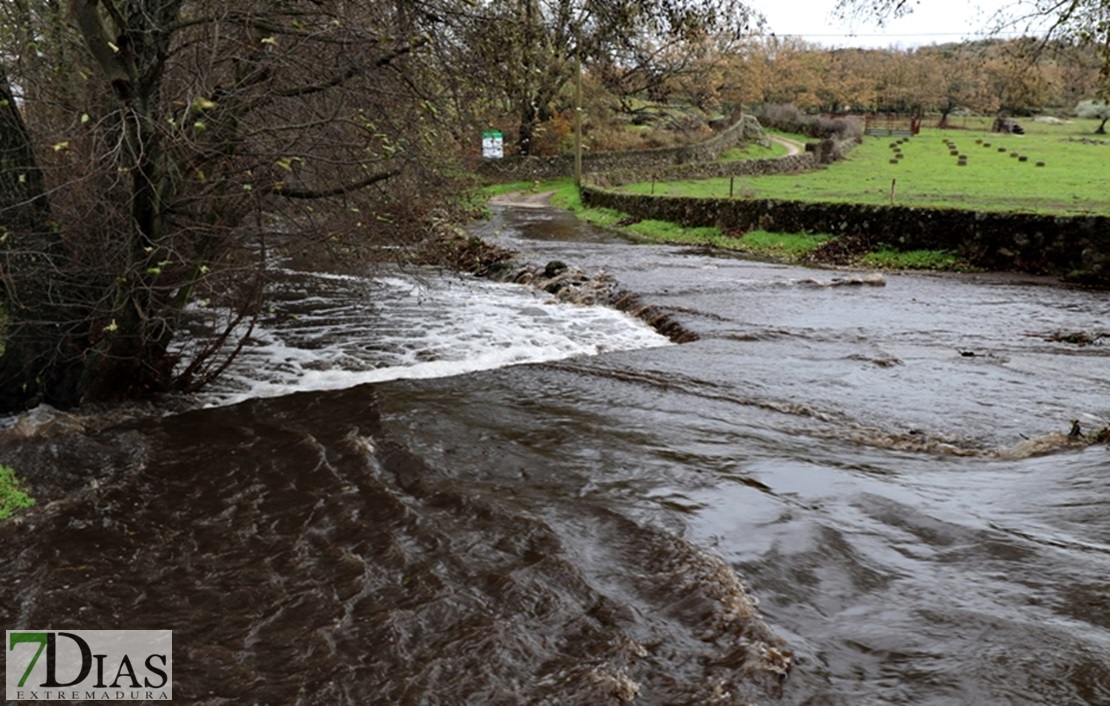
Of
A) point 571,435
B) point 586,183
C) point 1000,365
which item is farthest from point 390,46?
point 586,183

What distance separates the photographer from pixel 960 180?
108 feet

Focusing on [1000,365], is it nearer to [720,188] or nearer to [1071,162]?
[720,188]

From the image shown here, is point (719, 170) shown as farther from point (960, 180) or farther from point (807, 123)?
point (807, 123)

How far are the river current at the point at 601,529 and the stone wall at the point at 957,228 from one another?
6722 millimetres

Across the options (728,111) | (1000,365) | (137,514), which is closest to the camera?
(137,514)

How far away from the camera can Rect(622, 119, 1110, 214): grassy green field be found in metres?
24.0

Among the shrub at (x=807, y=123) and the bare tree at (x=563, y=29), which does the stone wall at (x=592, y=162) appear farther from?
the bare tree at (x=563, y=29)

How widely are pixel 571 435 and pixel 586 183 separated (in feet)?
108

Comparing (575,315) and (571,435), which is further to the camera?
(575,315)

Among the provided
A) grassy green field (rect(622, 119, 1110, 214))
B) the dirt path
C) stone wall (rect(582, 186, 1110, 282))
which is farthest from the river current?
the dirt path

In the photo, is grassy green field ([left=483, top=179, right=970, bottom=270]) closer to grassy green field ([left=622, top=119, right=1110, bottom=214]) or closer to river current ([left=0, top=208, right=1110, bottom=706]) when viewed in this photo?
grassy green field ([left=622, top=119, right=1110, bottom=214])

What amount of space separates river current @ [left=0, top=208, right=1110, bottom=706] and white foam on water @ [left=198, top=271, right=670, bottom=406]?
142 mm

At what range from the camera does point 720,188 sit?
34719 millimetres

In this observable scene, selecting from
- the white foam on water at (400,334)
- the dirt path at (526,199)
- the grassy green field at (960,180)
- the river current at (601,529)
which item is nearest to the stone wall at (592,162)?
the dirt path at (526,199)
